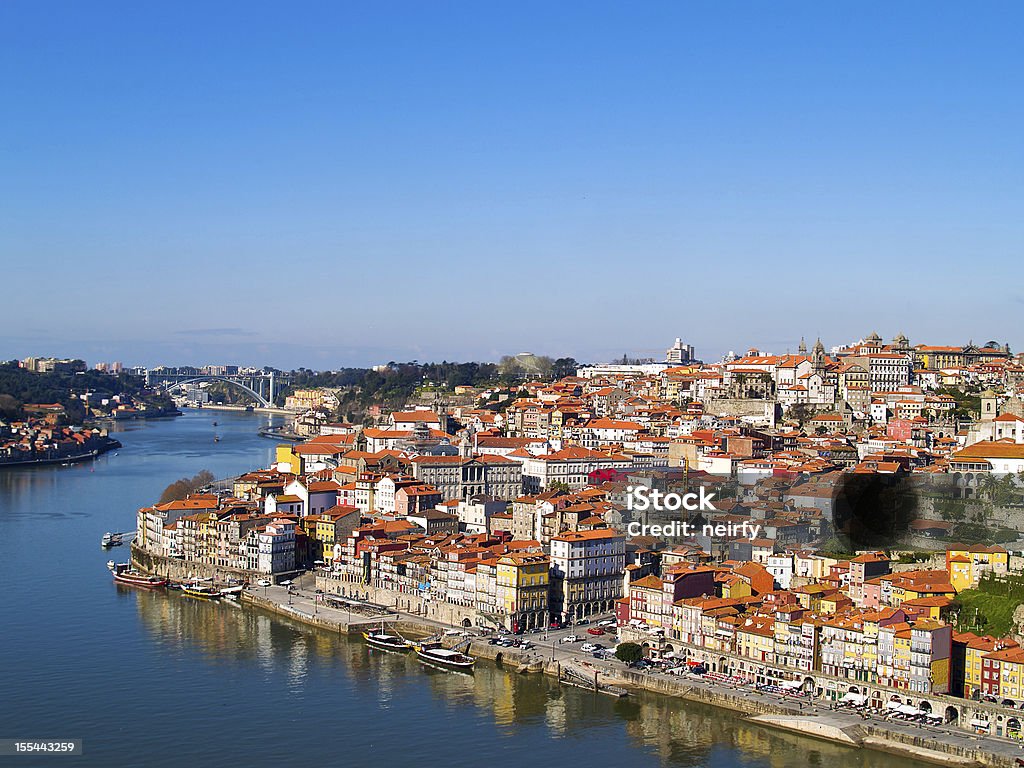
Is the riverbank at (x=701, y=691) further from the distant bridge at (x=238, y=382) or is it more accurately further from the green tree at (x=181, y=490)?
the distant bridge at (x=238, y=382)

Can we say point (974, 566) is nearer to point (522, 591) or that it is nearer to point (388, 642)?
point (522, 591)

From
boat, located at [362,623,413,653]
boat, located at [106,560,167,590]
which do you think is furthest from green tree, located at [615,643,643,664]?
boat, located at [106,560,167,590]

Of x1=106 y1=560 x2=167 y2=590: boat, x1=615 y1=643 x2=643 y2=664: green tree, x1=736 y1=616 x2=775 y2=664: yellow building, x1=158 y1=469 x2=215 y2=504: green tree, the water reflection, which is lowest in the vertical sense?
the water reflection

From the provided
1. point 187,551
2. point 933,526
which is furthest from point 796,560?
point 187,551

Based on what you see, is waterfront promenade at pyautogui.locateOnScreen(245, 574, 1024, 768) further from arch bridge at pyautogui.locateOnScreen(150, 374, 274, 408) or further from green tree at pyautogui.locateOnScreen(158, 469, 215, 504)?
arch bridge at pyautogui.locateOnScreen(150, 374, 274, 408)

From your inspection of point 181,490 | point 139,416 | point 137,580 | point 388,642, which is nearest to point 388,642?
point 388,642

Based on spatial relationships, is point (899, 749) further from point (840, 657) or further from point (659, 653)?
point (659, 653)
